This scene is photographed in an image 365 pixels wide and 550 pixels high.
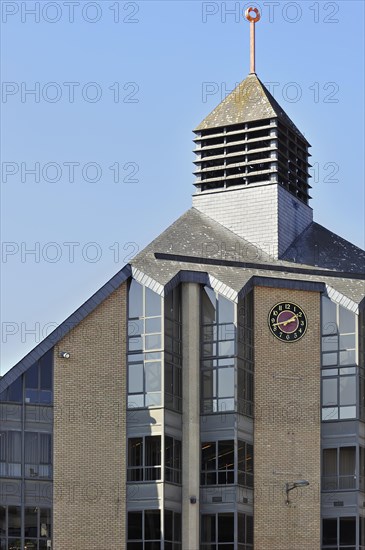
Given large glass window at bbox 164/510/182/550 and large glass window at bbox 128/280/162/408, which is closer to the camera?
large glass window at bbox 164/510/182/550

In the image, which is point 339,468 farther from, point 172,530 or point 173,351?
point 173,351

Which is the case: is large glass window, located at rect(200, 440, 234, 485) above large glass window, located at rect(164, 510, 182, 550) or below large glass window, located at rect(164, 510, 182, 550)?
above

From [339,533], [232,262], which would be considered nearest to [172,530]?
[339,533]

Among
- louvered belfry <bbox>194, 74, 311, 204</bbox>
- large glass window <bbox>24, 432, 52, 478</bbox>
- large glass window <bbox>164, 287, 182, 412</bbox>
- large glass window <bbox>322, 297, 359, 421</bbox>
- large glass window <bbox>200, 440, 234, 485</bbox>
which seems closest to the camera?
large glass window <bbox>24, 432, 52, 478</bbox>

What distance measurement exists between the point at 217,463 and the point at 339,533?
17.6ft

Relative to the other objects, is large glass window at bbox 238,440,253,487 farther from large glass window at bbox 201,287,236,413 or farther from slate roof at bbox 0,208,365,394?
slate roof at bbox 0,208,365,394

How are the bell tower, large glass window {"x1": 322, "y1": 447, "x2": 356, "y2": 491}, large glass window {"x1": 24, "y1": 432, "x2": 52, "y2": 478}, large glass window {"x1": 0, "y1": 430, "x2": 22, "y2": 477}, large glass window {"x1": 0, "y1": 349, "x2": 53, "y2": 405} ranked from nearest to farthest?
1. large glass window {"x1": 0, "y1": 430, "x2": 22, "y2": 477}
2. large glass window {"x1": 24, "y1": 432, "x2": 52, "y2": 478}
3. large glass window {"x1": 0, "y1": 349, "x2": 53, "y2": 405}
4. large glass window {"x1": 322, "y1": 447, "x2": 356, "y2": 491}
5. the bell tower

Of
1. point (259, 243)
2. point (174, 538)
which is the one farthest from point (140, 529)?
point (259, 243)

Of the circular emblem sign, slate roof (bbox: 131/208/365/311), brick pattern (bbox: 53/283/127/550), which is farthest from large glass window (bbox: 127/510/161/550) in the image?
the circular emblem sign

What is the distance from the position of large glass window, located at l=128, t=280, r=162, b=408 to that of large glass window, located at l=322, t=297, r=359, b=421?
22.0 ft

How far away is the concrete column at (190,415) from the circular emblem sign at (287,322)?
3.05 meters

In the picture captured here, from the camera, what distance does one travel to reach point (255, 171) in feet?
202

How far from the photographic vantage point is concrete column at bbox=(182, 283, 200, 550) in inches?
2078

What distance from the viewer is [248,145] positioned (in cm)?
6181
